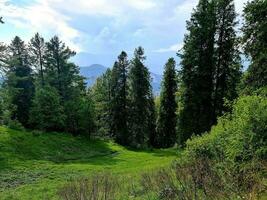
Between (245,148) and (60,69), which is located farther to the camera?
(60,69)

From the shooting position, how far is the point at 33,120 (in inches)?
2368

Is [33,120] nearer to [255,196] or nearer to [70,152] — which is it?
[70,152]

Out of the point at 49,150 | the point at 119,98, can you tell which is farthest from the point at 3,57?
the point at 119,98

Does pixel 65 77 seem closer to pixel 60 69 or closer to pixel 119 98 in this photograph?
pixel 60 69

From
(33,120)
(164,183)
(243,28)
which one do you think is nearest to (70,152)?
(33,120)

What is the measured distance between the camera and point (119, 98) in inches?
2672

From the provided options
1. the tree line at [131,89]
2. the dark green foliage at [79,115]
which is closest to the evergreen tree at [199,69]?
the tree line at [131,89]

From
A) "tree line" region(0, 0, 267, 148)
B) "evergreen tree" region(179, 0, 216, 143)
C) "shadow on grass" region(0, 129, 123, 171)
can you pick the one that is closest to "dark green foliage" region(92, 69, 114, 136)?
"tree line" region(0, 0, 267, 148)

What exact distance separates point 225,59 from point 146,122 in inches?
1123

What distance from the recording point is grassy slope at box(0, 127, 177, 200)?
82.1 feet

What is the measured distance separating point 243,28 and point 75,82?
4683 centimetres

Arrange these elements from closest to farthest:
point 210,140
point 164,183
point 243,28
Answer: point 164,183 < point 210,140 < point 243,28

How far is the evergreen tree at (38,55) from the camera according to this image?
6631 cm

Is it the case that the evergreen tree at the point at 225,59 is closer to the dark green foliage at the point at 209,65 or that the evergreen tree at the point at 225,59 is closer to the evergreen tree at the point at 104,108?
the dark green foliage at the point at 209,65
